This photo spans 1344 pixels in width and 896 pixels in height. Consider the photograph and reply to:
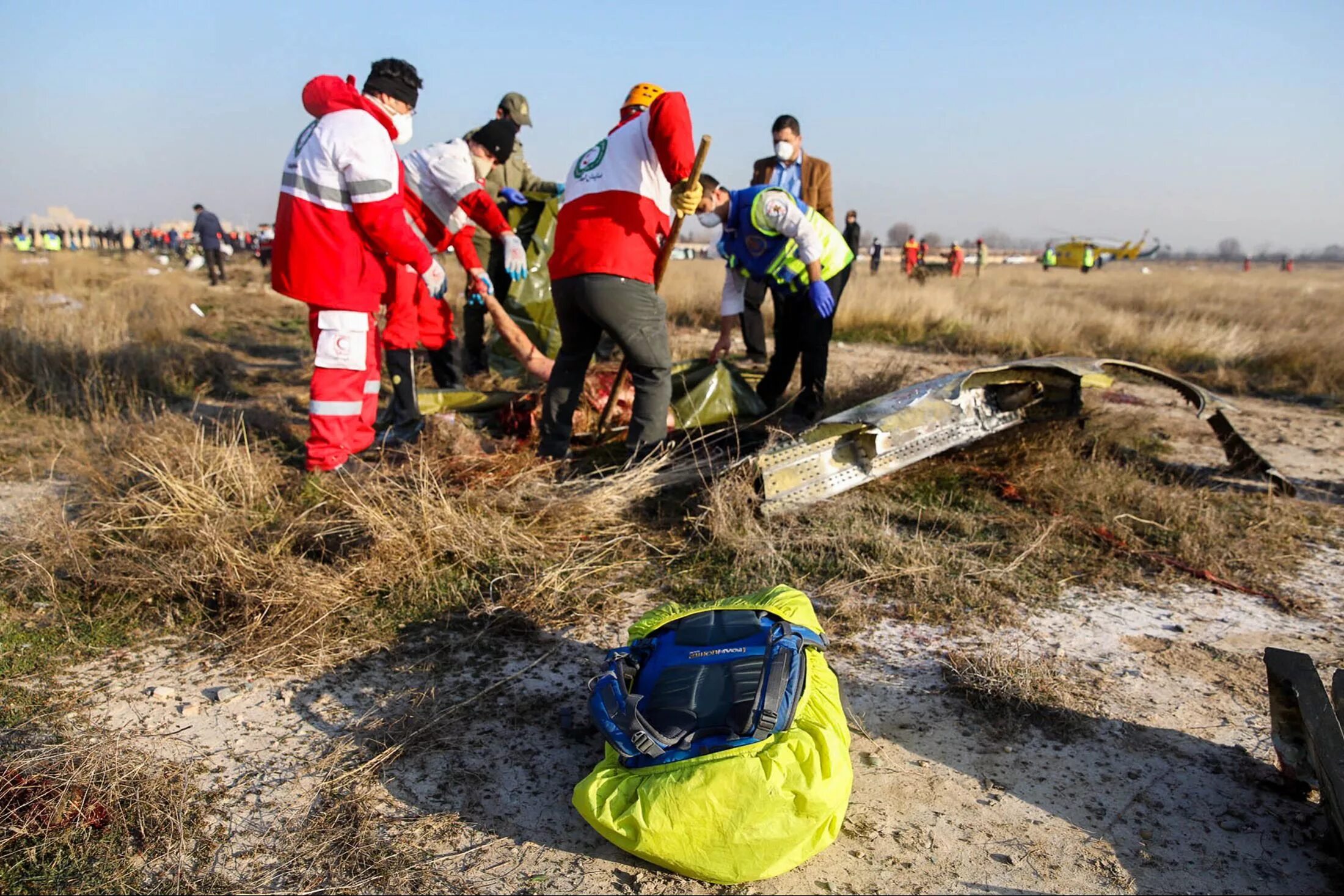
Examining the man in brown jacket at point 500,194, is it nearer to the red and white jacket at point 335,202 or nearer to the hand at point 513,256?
the hand at point 513,256

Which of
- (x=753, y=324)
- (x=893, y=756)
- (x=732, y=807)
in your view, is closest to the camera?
(x=732, y=807)

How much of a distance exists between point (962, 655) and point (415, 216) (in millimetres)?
3975

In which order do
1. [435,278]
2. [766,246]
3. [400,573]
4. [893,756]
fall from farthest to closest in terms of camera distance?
[766,246]
[435,278]
[400,573]
[893,756]

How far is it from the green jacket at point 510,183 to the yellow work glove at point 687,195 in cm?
346

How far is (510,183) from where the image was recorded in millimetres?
6883

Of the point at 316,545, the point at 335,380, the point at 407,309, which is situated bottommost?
the point at 316,545

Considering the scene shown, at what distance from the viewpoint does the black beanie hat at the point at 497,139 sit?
218 inches

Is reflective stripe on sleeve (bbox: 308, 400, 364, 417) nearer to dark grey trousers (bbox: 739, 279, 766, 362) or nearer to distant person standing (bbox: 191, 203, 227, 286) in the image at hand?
dark grey trousers (bbox: 739, 279, 766, 362)

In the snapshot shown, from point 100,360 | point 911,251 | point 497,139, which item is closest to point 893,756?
point 497,139

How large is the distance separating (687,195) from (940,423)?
62.5 inches

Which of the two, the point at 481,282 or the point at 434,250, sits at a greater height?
the point at 434,250

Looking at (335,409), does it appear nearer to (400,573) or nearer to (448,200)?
(400,573)

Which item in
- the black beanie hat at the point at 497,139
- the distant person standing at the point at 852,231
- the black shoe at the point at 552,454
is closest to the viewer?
the black shoe at the point at 552,454

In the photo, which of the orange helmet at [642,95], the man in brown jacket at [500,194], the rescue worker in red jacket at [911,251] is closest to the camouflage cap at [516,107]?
the man in brown jacket at [500,194]
